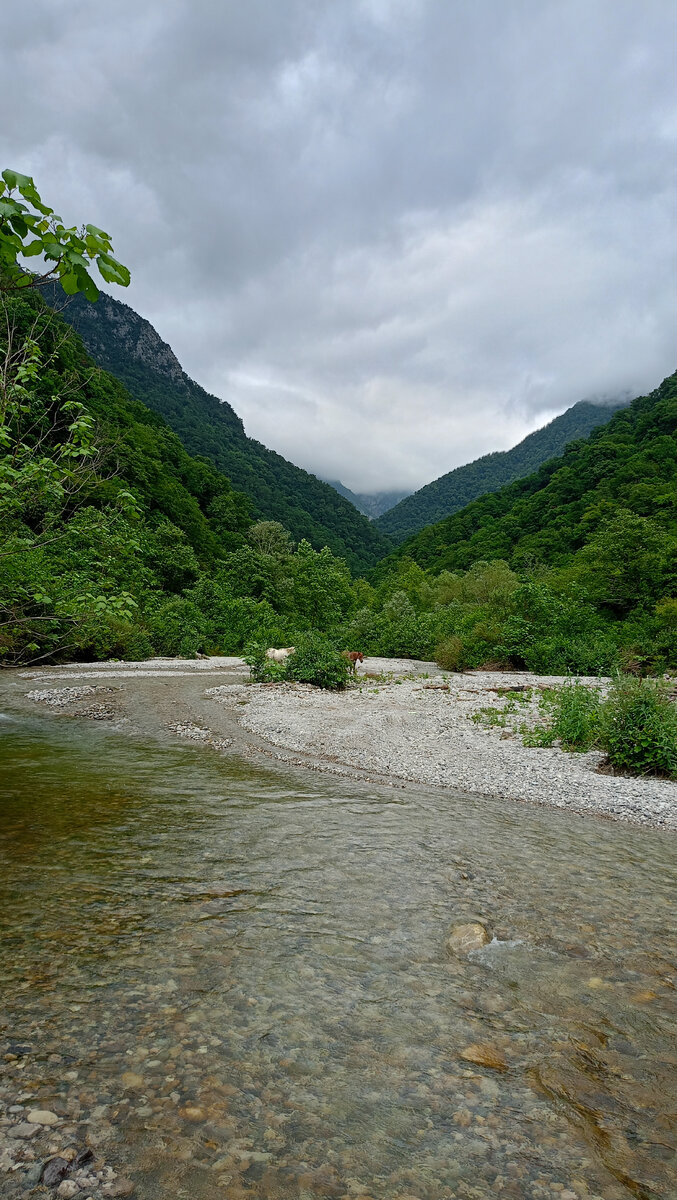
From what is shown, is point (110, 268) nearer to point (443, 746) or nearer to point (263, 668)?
point (443, 746)

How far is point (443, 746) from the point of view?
40.4 ft

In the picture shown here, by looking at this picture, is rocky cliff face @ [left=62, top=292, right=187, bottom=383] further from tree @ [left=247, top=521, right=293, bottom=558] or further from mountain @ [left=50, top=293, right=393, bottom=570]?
tree @ [left=247, top=521, right=293, bottom=558]

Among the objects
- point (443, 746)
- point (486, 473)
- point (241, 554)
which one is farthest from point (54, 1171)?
point (486, 473)

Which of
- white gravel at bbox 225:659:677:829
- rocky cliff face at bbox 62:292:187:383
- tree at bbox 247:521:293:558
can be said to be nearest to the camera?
white gravel at bbox 225:659:677:829

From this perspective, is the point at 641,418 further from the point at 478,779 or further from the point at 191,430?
the point at 191,430

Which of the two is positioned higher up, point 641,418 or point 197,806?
point 641,418

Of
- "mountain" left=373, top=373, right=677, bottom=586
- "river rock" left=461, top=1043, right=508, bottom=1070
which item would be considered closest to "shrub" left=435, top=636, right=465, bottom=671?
"mountain" left=373, top=373, right=677, bottom=586

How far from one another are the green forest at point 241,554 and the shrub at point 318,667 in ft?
1.23

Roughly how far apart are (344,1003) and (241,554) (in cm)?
5697

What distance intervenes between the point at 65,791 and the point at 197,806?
6.89ft

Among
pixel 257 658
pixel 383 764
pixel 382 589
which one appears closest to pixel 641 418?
pixel 382 589

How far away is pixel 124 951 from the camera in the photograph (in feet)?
14.4

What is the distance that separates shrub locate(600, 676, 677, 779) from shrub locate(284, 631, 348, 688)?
486 inches

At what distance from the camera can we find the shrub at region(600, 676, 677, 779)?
9.98 m
